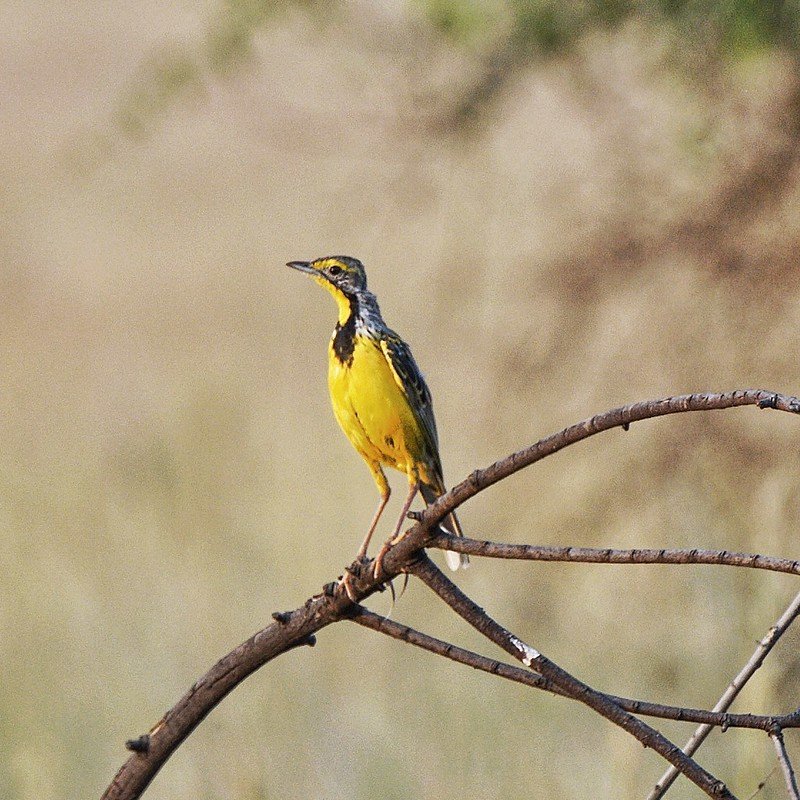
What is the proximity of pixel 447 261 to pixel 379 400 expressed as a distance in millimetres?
1133

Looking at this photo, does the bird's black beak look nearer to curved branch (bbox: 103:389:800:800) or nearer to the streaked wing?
the streaked wing

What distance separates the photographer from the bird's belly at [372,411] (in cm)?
328


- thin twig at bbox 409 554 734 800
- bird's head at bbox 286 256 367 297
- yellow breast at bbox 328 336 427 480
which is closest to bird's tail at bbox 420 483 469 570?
yellow breast at bbox 328 336 427 480

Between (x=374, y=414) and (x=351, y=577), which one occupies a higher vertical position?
(x=374, y=414)

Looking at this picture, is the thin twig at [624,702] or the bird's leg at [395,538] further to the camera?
the bird's leg at [395,538]

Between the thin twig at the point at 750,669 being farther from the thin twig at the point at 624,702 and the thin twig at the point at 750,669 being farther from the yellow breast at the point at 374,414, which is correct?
the yellow breast at the point at 374,414

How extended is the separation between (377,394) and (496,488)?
2.59 meters

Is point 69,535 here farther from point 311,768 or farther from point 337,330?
point 337,330

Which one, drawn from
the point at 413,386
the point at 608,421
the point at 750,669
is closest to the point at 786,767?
the point at 750,669

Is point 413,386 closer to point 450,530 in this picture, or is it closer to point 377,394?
point 377,394

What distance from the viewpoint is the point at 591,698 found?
1.67m

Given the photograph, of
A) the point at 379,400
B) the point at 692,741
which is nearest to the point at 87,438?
the point at 379,400

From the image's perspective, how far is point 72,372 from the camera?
13.2 m

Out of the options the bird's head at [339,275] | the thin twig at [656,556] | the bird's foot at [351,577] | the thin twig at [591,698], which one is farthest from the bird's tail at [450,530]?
the thin twig at [656,556]
